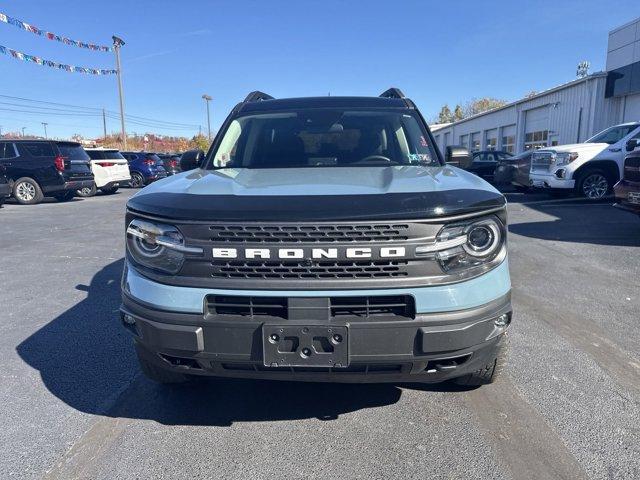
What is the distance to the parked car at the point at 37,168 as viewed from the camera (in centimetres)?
1436

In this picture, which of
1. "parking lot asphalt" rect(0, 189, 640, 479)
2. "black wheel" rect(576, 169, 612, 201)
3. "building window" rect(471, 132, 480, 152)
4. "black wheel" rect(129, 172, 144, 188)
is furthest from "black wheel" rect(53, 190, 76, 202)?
"building window" rect(471, 132, 480, 152)

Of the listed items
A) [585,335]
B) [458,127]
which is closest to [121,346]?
[585,335]

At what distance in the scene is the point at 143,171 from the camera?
70.1 feet

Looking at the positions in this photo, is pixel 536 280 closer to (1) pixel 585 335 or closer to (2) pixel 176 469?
(1) pixel 585 335

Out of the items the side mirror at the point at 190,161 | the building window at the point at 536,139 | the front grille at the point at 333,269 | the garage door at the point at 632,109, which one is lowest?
the front grille at the point at 333,269

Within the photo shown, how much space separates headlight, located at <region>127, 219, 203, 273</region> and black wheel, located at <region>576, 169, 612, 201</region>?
11773 mm

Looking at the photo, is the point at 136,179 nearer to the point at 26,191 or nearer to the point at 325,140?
the point at 26,191

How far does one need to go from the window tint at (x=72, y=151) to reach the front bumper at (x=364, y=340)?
14.6m

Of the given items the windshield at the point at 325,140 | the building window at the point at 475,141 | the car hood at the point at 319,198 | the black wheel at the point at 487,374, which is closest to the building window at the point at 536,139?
the building window at the point at 475,141

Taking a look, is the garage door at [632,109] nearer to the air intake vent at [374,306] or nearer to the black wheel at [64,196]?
the air intake vent at [374,306]

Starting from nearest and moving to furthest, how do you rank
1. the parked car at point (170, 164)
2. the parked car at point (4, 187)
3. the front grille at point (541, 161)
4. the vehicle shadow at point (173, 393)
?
1. the vehicle shadow at point (173, 393)
2. the front grille at point (541, 161)
3. the parked car at point (4, 187)
4. the parked car at point (170, 164)

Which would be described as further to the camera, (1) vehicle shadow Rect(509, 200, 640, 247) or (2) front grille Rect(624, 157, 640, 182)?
(1) vehicle shadow Rect(509, 200, 640, 247)

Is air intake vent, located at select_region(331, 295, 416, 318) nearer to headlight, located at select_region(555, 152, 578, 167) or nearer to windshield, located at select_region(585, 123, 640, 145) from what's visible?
headlight, located at select_region(555, 152, 578, 167)

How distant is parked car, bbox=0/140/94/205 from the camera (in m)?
14.4
